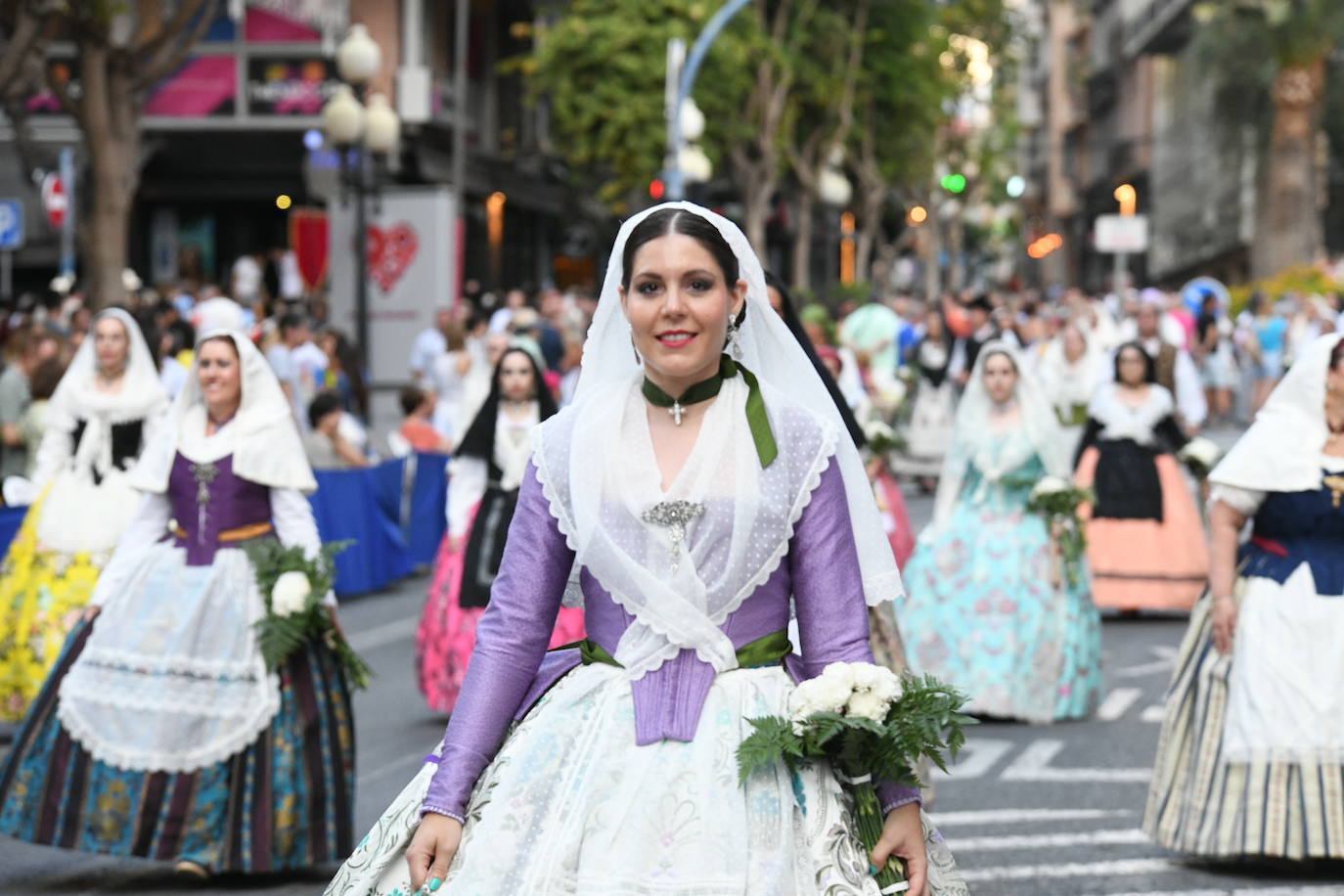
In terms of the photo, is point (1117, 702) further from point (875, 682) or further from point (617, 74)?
point (617, 74)

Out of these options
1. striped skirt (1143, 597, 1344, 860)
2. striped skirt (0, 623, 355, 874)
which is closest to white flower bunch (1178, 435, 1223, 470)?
striped skirt (1143, 597, 1344, 860)

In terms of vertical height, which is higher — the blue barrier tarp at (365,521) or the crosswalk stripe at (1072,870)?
the crosswalk stripe at (1072,870)

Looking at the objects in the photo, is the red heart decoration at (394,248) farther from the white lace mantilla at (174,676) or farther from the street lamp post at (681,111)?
the white lace mantilla at (174,676)

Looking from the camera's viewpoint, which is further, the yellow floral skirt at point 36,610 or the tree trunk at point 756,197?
the tree trunk at point 756,197

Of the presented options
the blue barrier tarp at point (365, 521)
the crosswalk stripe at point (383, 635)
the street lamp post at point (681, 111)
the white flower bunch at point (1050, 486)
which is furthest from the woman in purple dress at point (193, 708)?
the street lamp post at point (681, 111)

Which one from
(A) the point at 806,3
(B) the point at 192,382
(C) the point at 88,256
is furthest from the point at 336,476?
(A) the point at 806,3

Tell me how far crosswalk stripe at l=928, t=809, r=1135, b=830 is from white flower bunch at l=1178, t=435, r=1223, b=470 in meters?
5.41

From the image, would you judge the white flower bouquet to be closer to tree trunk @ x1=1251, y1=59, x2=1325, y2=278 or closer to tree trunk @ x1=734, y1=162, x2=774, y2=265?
tree trunk @ x1=734, y1=162, x2=774, y2=265

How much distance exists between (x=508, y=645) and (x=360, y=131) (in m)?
20.8

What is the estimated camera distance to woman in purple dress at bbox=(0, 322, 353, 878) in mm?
7859

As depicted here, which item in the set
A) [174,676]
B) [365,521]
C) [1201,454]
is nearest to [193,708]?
[174,676]

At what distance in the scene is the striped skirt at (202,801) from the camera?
25.7 ft

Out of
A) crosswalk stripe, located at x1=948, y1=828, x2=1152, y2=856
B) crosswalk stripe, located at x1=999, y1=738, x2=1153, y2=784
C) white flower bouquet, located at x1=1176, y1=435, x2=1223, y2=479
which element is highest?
white flower bouquet, located at x1=1176, y1=435, x2=1223, y2=479

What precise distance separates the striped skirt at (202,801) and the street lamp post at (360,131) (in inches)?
637
